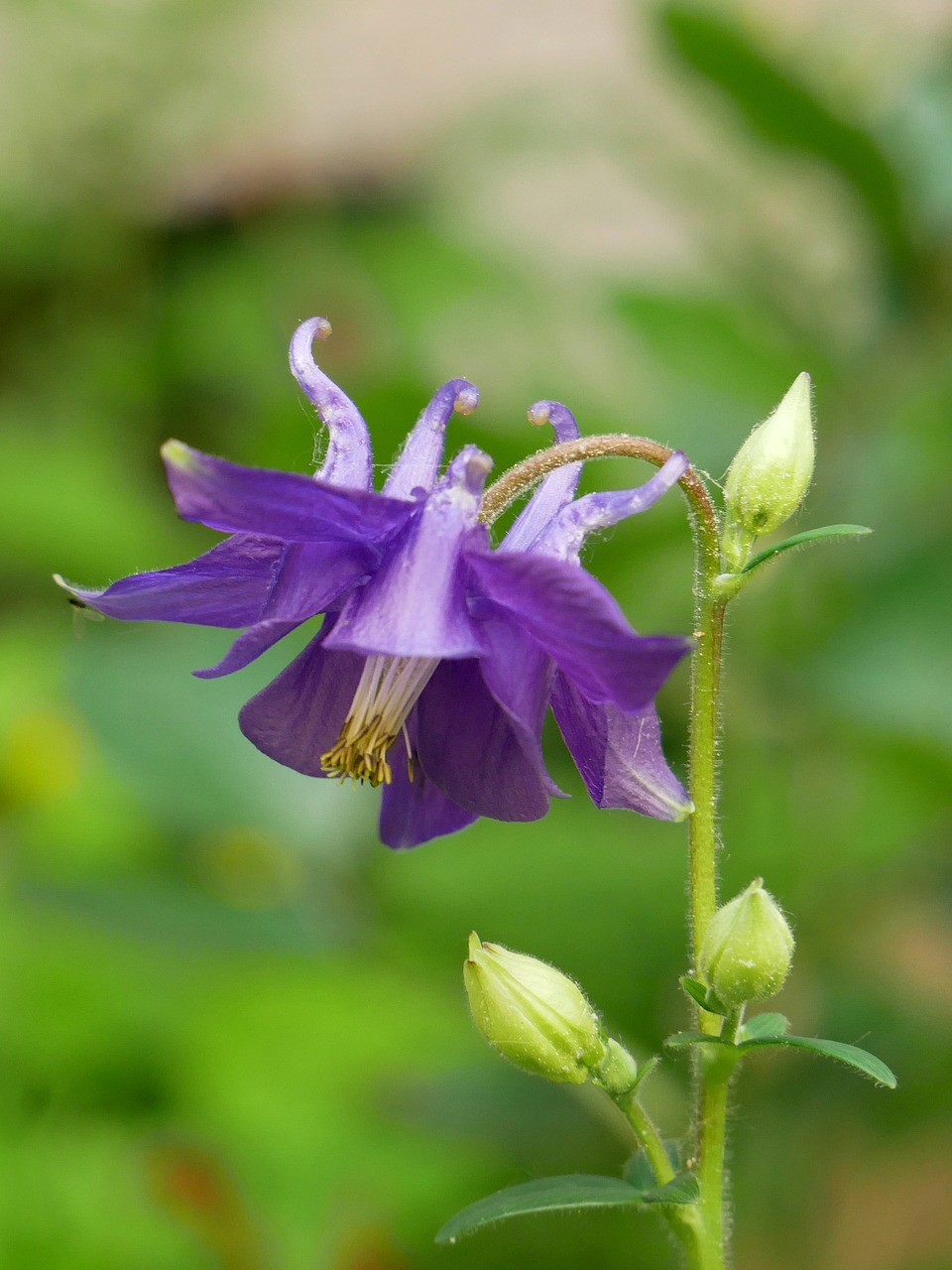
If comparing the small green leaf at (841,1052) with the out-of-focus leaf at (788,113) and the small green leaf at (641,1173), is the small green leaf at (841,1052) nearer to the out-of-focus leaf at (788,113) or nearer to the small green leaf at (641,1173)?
the small green leaf at (641,1173)

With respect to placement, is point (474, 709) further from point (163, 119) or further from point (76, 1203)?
point (163, 119)

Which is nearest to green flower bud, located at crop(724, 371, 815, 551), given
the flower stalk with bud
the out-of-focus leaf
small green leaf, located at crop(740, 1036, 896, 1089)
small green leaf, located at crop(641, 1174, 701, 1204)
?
the flower stalk with bud

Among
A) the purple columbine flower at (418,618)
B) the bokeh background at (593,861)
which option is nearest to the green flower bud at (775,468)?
the purple columbine flower at (418,618)

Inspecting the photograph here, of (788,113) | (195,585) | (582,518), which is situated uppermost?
(788,113)

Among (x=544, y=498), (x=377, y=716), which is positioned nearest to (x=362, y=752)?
(x=377, y=716)

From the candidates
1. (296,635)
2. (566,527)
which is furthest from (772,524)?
(296,635)

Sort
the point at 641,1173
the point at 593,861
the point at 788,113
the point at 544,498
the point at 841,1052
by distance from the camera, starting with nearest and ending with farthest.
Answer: the point at 841,1052
the point at 641,1173
the point at 544,498
the point at 788,113
the point at 593,861

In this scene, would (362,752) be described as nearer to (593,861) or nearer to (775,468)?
(775,468)
